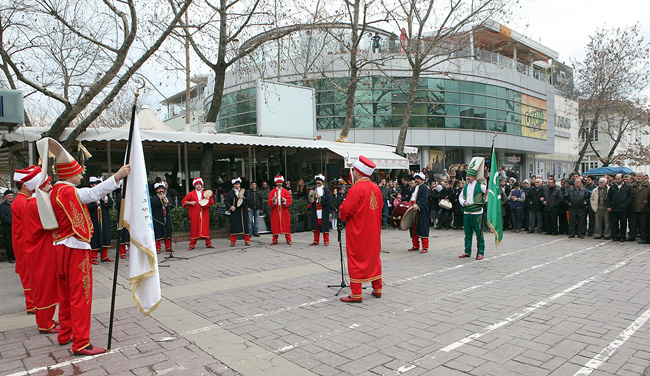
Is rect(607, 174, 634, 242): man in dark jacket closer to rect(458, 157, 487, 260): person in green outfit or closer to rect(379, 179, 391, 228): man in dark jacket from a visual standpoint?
rect(458, 157, 487, 260): person in green outfit

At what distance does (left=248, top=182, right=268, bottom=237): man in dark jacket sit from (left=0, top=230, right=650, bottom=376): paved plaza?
397 centimetres

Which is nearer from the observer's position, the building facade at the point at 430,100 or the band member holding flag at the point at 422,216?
the band member holding flag at the point at 422,216

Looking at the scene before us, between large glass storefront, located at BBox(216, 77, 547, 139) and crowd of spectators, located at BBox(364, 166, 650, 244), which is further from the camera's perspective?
large glass storefront, located at BBox(216, 77, 547, 139)

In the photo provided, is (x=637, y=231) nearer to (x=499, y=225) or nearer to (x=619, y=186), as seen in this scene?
(x=619, y=186)

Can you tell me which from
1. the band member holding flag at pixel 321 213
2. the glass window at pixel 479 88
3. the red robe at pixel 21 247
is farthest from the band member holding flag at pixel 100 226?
the glass window at pixel 479 88

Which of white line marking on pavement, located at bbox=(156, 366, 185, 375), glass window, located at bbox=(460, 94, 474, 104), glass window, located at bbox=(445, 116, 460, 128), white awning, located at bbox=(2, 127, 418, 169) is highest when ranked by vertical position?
glass window, located at bbox=(460, 94, 474, 104)

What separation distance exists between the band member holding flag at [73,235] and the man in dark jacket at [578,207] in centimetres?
1271

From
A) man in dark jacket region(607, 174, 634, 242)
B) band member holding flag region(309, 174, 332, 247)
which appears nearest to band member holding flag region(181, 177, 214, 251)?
band member holding flag region(309, 174, 332, 247)

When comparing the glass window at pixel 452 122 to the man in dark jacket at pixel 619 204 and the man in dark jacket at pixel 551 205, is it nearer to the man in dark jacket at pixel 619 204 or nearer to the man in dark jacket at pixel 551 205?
the man in dark jacket at pixel 551 205

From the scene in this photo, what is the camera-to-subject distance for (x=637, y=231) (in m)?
12.2

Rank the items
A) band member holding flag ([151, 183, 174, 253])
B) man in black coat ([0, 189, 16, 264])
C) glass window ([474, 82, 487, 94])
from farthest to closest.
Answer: glass window ([474, 82, 487, 94])
band member holding flag ([151, 183, 174, 253])
man in black coat ([0, 189, 16, 264])

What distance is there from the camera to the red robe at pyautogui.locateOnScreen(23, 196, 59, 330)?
4.78 metres

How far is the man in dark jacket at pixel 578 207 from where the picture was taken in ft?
42.3

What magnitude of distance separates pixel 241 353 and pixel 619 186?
12.1 metres
